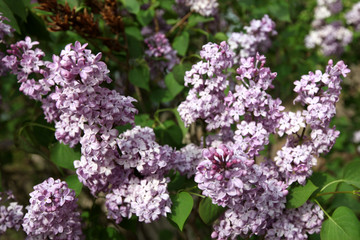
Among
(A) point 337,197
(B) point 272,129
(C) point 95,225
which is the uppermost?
(C) point 95,225

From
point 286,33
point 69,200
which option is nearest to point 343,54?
point 286,33

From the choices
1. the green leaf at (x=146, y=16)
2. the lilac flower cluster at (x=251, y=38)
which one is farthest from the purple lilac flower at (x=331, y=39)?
the green leaf at (x=146, y=16)

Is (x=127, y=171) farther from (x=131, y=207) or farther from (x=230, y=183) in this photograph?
(x=230, y=183)

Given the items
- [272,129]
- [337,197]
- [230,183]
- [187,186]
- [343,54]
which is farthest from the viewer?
[343,54]

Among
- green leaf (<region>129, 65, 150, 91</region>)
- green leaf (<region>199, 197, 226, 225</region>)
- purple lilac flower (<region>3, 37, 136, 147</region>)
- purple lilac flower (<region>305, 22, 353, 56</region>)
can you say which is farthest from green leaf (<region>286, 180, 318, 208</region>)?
purple lilac flower (<region>305, 22, 353, 56</region>)

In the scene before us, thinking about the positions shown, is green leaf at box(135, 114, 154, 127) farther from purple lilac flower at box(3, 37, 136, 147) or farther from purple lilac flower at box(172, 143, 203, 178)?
purple lilac flower at box(3, 37, 136, 147)

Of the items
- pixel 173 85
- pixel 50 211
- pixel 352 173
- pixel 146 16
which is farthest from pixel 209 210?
pixel 146 16

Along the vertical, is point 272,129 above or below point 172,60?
below

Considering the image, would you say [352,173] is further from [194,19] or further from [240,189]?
[194,19]
